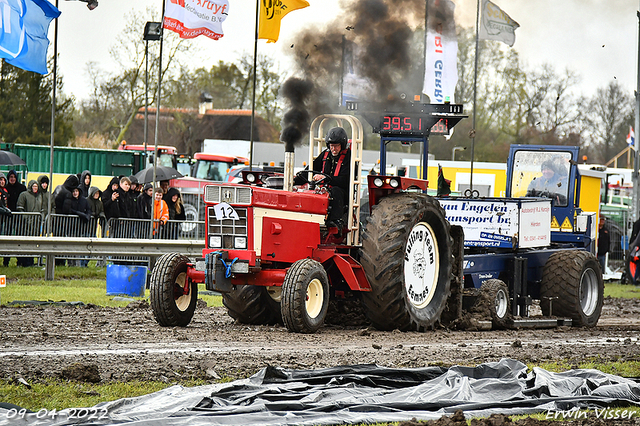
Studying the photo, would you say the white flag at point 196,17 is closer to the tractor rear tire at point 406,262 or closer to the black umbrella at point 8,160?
the black umbrella at point 8,160

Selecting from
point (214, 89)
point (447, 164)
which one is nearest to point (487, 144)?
point (447, 164)

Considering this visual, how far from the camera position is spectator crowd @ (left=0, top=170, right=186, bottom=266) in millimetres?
16812

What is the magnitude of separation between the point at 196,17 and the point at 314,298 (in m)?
10.1

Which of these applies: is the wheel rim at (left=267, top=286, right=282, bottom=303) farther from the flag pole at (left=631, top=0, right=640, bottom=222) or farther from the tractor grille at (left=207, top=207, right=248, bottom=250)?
the flag pole at (left=631, top=0, right=640, bottom=222)

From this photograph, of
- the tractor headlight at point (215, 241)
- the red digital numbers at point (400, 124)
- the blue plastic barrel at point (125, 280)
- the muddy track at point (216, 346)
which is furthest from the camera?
the blue plastic barrel at point (125, 280)

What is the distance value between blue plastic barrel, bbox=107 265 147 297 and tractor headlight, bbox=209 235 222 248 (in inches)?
202

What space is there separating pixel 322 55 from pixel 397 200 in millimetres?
3383

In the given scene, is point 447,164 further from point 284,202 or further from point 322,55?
point 284,202

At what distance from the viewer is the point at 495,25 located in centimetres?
2377

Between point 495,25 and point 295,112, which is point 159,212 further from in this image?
point 495,25

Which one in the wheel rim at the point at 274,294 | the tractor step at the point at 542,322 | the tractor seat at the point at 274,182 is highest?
the tractor seat at the point at 274,182

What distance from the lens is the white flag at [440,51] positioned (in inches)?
573

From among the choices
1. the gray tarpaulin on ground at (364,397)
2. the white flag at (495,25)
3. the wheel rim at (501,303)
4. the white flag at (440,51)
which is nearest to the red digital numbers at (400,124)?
the white flag at (440,51)

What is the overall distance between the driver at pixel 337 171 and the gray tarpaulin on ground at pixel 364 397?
3960 mm
